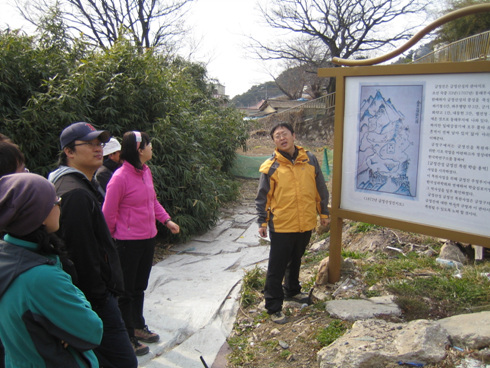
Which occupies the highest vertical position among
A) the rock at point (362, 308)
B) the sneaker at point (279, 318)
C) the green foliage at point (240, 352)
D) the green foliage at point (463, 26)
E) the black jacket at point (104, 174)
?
the green foliage at point (463, 26)

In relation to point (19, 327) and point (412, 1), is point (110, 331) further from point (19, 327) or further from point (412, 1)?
point (412, 1)

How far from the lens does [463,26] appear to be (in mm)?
20609

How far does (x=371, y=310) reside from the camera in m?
3.23

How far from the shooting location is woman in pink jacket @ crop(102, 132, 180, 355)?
305 centimetres

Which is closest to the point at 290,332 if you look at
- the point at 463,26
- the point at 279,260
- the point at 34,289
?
the point at 279,260

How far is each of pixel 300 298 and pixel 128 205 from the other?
180 cm

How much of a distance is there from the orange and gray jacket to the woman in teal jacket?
209cm

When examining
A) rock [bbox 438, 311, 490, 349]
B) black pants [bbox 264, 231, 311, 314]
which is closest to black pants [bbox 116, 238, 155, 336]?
black pants [bbox 264, 231, 311, 314]

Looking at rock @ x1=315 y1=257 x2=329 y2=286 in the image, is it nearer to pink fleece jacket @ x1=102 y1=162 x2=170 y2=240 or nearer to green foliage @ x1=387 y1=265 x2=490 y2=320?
green foliage @ x1=387 y1=265 x2=490 y2=320

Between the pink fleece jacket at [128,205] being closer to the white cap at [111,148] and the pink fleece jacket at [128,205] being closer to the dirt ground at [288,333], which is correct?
the white cap at [111,148]

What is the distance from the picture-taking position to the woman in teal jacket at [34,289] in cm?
143

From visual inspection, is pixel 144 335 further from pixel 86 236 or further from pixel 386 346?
pixel 386 346

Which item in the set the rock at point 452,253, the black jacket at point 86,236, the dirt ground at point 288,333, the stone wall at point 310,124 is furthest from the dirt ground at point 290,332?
the stone wall at point 310,124

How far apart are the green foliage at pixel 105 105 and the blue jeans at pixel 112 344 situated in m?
3.94
